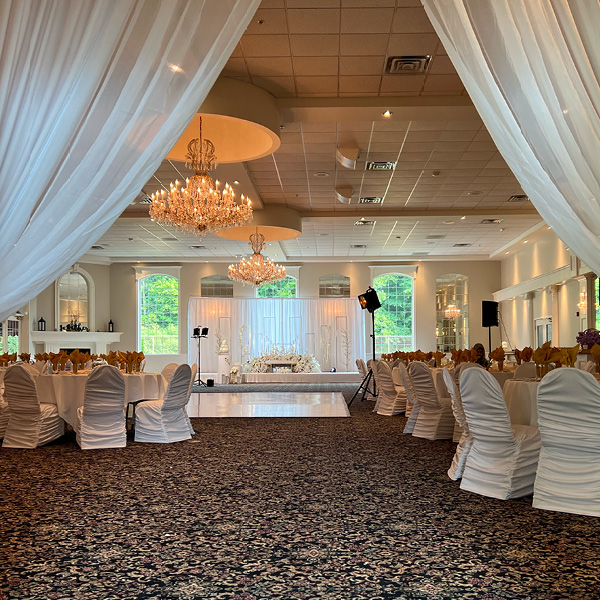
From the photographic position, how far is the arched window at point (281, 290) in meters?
23.4

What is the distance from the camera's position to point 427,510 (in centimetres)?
428

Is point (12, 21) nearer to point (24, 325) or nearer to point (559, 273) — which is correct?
point (559, 273)

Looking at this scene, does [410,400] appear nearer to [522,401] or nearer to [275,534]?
[522,401]

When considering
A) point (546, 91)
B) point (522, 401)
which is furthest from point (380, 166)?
point (546, 91)

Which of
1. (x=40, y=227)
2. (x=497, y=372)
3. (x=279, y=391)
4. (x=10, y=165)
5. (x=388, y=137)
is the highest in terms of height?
(x=388, y=137)

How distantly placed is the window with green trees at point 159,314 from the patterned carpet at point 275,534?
16.8m

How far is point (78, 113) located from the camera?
267 cm

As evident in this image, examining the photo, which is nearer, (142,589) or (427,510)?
(142,589)

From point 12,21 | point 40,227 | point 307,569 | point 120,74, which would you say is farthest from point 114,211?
point 307,569

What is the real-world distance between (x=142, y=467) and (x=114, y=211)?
3581 millimetres

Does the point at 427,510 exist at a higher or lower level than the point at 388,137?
lower

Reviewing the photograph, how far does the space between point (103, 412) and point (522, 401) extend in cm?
430

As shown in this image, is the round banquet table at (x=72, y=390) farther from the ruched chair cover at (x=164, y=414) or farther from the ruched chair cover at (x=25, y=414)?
the ruched chair cover at (x=164, y=414)

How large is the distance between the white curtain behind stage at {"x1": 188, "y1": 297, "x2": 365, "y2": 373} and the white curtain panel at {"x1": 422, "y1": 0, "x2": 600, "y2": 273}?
765 inches
